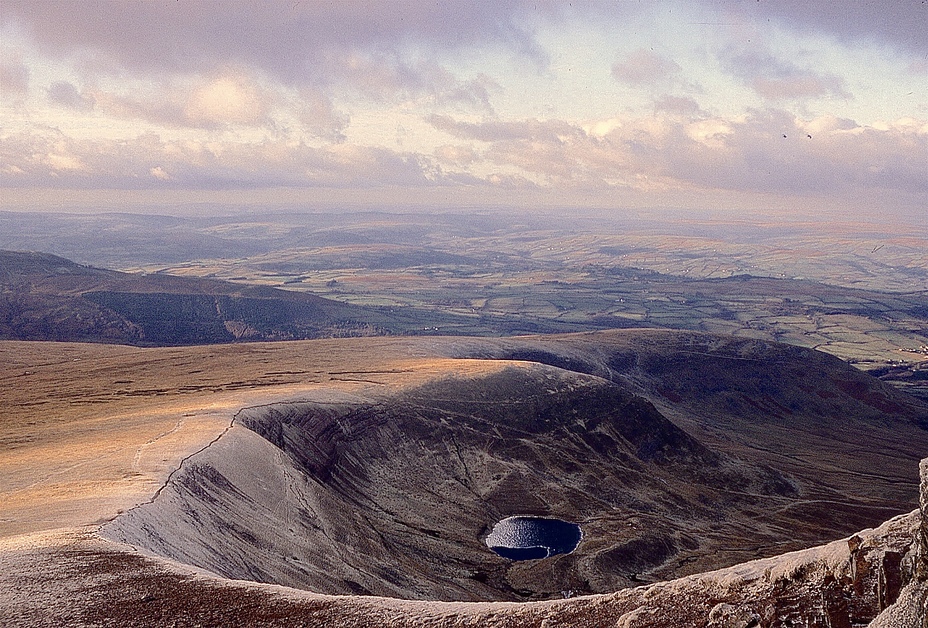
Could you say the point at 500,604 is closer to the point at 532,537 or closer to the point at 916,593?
the point at 916,593

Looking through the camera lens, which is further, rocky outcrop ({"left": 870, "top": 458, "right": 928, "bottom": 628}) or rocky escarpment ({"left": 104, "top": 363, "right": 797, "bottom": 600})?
rocky escarpment ({"left": 104, "top": 363, "right": 797, "bottom": 600})

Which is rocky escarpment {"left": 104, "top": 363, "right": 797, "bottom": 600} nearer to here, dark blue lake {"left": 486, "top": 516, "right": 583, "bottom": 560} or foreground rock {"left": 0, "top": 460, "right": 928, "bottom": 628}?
dark blue lake {"left": 486, "top": 516, "right": 583, "bottom": 560}

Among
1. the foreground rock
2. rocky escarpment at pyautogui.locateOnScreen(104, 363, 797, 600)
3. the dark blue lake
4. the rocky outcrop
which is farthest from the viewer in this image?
the dark blue lake

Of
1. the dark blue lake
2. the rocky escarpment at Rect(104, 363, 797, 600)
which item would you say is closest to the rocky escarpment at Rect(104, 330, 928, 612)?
the rocky escarpment at Rect(104, 363, 797, 600)

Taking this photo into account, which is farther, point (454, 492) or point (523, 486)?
point (523, 486)

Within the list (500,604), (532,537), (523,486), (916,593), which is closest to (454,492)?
(523,486)

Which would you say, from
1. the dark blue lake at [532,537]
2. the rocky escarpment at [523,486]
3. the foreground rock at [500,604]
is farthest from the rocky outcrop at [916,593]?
the dark blue lake at [532,537]

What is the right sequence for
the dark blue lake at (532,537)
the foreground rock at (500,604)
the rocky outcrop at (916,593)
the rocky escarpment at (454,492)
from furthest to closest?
the dark blue lake at (532,537), the rocky escarpment at (454,492), the foreground rock at (500,604), the rocky outcrop at (916,593)

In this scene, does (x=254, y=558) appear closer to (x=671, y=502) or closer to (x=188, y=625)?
(x=188, y=625)

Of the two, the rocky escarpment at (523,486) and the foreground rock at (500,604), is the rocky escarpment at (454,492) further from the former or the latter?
the foreground rock at (500,604)

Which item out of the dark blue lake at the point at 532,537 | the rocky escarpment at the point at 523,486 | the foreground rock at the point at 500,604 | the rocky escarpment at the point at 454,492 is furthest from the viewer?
the dark blue lake at the point at 532,537
